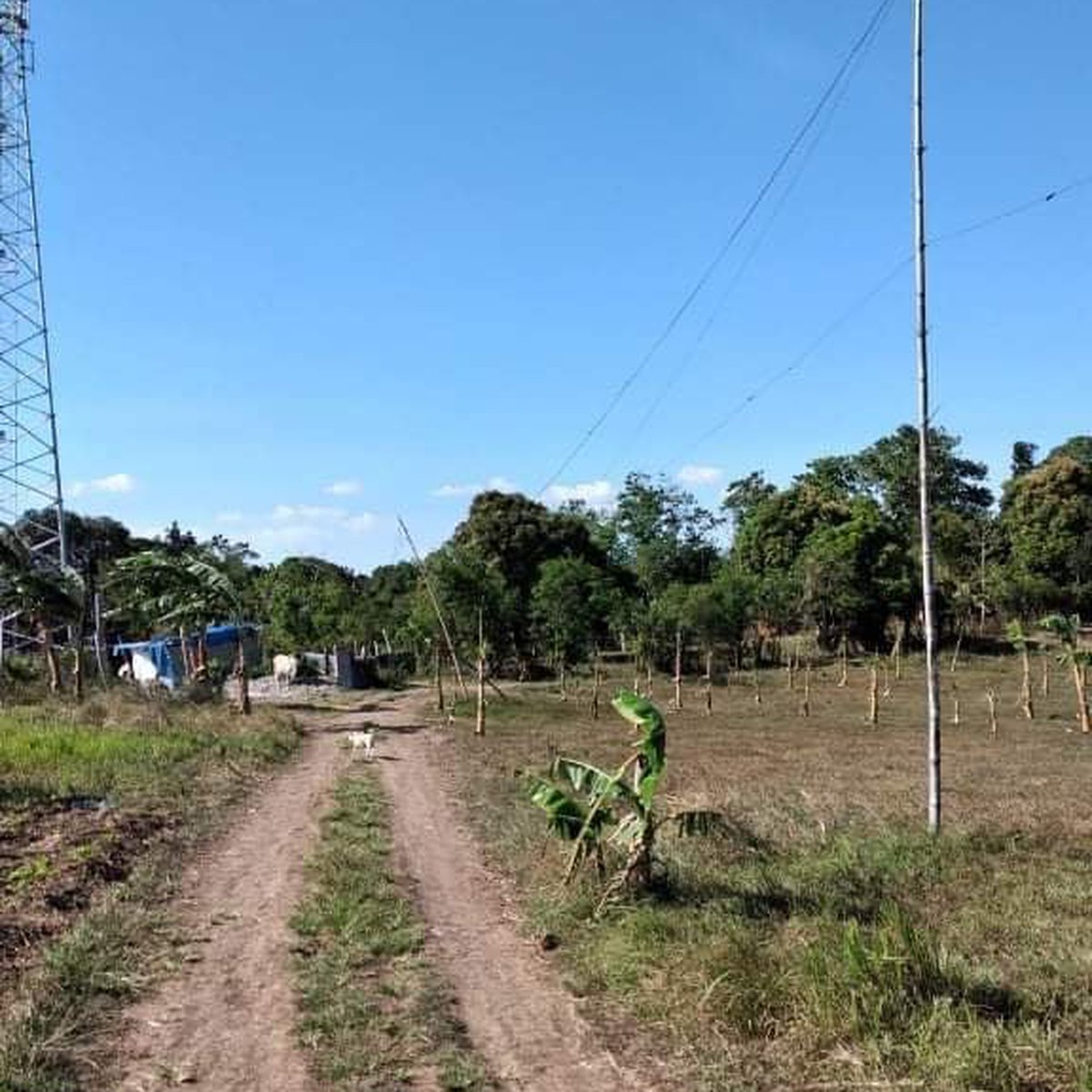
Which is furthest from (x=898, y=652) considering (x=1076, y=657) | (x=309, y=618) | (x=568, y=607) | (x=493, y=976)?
(x=493, y=976)

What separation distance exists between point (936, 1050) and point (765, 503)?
61.3m

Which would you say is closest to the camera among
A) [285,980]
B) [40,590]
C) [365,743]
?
[285,980]

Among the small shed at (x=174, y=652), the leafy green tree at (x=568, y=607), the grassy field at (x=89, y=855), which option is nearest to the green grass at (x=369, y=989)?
the grassy field at (x=89, y=855)

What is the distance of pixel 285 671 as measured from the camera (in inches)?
1729

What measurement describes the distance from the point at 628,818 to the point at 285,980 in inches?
133

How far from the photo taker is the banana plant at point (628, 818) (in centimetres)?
949

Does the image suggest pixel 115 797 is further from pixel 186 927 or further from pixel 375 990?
pixel 375 990

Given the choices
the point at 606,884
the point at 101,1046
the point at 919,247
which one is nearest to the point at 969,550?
the point at 919,247

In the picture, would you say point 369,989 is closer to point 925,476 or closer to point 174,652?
point 925,476

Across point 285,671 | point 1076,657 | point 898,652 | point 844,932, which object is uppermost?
point 1076,657

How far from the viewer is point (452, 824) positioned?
14.3 metres

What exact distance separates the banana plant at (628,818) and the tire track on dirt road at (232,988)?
2.45 m

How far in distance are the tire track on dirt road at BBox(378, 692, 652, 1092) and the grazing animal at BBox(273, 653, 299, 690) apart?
28.7m

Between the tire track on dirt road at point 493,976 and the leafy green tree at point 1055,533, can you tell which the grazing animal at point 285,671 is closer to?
the tire track on dirt road at point 493,976
